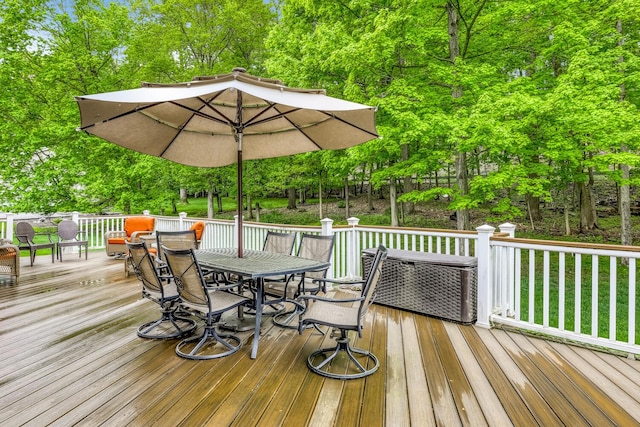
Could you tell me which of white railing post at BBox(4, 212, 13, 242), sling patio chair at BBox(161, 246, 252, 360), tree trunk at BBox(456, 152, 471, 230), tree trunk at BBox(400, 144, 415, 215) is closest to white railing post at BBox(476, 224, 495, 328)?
sling patio chair at BBox(161, 246, 252, 360)

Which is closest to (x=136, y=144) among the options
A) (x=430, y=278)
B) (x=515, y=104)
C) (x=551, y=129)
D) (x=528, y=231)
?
(x=430, y=278)

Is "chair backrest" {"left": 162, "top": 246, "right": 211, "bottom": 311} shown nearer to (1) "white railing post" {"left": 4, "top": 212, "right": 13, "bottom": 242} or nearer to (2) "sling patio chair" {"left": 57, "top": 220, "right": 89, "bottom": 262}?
(2) "sling patio chair" {"left": 57, "top": 220, "right": 89, "bottom": 262}

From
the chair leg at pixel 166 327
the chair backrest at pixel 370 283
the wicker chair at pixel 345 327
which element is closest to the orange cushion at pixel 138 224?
the chair leg at pixel 166 327

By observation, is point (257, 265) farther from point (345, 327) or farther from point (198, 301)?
point (345, 327)

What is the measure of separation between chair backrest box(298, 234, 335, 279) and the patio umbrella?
89cm

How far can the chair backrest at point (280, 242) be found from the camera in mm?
4797

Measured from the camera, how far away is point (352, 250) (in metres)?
5.73

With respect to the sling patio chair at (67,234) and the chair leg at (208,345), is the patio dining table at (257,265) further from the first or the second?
the sling patio chair at (67,234)

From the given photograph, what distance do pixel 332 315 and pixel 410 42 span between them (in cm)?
695

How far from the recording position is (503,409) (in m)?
2.31

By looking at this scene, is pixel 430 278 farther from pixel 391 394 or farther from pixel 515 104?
pixel 515 104

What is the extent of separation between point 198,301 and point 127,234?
19.7 feet

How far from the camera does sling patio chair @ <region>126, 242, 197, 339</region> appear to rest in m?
3.49

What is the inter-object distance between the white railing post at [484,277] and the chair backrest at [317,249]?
1.74 meters
